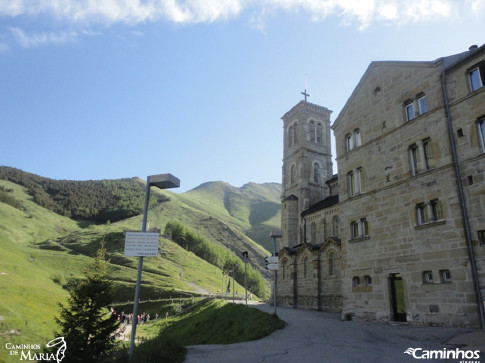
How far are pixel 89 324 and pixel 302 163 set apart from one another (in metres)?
42.7

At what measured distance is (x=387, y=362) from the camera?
28.5 ft

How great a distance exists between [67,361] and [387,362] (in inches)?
631

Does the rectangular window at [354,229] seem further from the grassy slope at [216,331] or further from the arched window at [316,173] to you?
the arched window at [316,173]

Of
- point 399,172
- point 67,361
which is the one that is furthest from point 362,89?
point 67,361

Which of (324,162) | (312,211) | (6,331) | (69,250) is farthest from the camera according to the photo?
(69,250)

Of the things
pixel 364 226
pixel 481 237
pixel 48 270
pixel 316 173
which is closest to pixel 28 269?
pixel 48 270

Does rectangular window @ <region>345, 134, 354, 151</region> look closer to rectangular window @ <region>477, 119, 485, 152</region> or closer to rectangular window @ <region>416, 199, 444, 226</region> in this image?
rectangular window @ <region>416, 199, 444, 226</region>

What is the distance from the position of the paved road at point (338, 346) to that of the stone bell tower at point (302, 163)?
115 ft

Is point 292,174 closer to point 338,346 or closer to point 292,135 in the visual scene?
point 292,135

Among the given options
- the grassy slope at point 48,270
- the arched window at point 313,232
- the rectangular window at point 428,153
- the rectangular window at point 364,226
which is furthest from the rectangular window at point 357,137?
the grassy slope at point 48,270

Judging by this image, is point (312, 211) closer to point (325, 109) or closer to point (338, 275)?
point (338, 275)

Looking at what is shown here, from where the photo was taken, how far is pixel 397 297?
17859mm

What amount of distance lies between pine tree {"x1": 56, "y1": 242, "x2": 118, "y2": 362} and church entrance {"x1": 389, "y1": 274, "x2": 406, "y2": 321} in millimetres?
15446

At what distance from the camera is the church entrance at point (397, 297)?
57.2 feet
